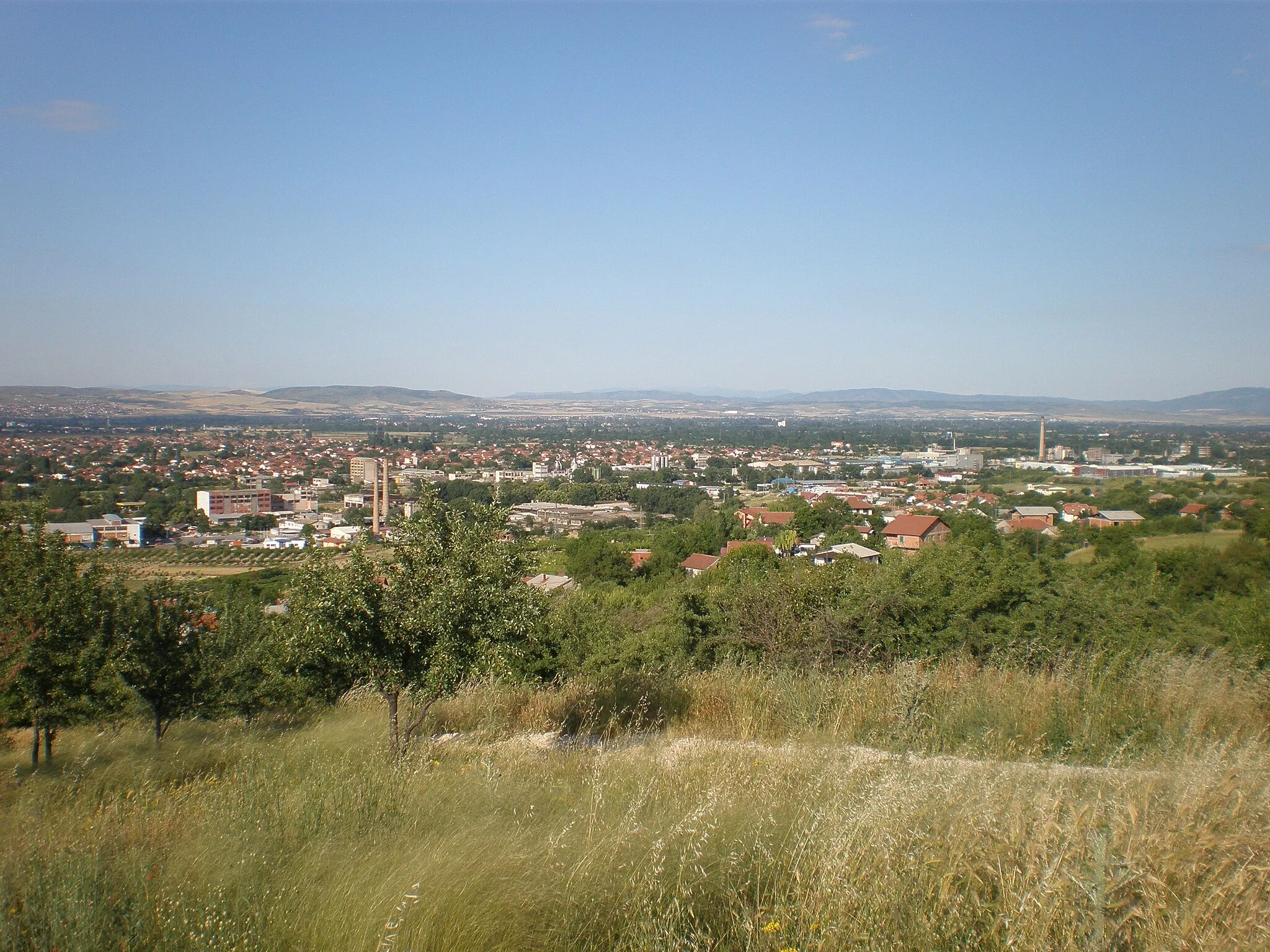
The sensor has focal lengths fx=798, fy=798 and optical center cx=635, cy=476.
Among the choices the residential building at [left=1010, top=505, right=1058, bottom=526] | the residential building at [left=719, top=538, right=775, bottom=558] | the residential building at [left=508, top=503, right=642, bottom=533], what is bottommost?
the residential building at [left=508, top=503, right=642, bottom=533]

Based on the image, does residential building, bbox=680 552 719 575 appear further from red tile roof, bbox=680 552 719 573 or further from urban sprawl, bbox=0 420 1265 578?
urban sprawl, bbox=0 420 1265 578

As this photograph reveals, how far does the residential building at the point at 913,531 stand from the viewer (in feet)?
98.5

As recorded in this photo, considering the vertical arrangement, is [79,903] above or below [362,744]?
above

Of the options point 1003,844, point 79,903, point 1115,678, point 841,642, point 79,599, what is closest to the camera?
point 79,903

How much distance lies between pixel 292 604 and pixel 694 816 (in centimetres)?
464

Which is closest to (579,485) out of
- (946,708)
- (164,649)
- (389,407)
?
(164,649)

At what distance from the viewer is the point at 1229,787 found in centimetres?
313

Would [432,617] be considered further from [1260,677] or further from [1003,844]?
[1260,677]

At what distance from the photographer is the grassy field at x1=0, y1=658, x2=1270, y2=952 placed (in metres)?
2.36

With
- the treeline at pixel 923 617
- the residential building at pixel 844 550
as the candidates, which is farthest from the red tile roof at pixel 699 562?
the treeline at pixel 923 617

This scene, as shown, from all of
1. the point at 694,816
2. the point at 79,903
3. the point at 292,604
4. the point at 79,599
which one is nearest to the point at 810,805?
the point at 694,816

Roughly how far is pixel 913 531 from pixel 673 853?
30499 millimetres

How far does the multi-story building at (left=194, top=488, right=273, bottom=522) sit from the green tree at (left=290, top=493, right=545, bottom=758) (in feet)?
118

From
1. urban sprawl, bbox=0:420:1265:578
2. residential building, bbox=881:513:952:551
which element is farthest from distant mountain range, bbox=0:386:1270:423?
residential building, bbox=881:513:952:551
